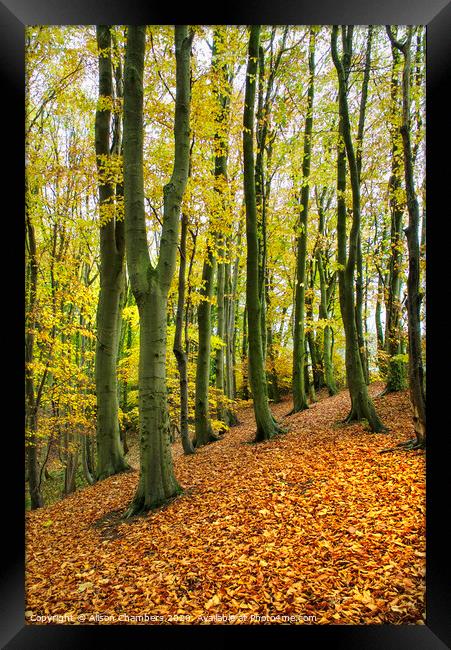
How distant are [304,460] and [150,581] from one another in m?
2.24

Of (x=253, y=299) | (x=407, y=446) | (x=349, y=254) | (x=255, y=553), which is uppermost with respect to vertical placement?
(x=349, y=254)

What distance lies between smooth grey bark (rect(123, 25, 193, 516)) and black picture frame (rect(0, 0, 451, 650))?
3.76 feet

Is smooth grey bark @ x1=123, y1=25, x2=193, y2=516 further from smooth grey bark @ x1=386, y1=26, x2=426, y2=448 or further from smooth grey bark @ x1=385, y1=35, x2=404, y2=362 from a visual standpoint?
smooth grey bark @ x1=385, y1=35, x2=404, y2=362

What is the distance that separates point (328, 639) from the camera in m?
2.07

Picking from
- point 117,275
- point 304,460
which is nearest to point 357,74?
point 117,275

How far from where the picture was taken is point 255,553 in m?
2.38

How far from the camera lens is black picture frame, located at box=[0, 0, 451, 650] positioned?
2254 millimetres

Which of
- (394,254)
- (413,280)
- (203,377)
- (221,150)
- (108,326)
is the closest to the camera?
(413,280)

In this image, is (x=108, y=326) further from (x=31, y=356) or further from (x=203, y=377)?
(x=203, y=377)
